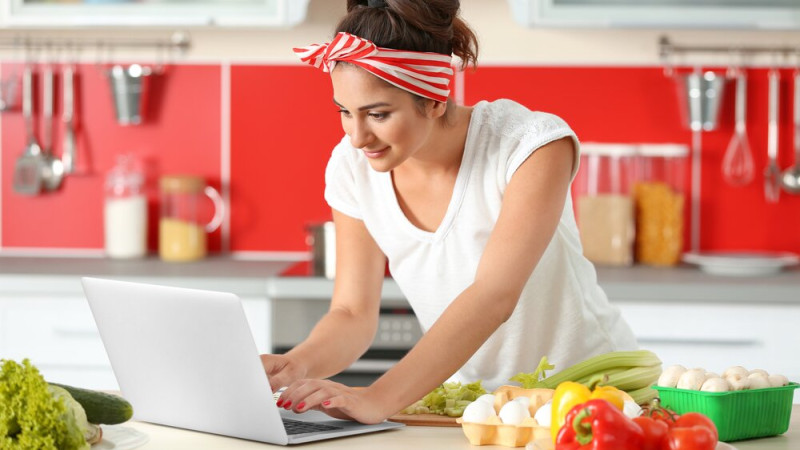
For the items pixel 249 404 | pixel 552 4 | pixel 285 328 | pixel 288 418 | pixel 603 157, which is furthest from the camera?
pixel 603 157

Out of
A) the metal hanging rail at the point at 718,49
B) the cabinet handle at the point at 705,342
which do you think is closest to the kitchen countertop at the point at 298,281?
the cabinet handle at the point at 705,342

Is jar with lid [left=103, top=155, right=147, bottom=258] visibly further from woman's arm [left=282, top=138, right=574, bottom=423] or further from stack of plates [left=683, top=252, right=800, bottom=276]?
woman's arm [left=282, top=138, right=574, bottom=423]

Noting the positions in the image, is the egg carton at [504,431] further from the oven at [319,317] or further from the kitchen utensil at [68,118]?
the kitchen utensil at [68,118]

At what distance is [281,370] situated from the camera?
161 cm

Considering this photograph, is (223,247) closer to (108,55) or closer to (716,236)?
(108,55)

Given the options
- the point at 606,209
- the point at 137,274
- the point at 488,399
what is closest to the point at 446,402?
the point at 488,399

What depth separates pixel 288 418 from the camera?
1482mm

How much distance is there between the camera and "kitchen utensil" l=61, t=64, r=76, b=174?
338cm

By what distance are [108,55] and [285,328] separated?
118cm

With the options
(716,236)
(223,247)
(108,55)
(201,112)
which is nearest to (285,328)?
(223,247)

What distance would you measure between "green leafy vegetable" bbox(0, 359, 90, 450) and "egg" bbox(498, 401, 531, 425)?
1.66 ft

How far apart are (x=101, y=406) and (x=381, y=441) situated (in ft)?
1.16

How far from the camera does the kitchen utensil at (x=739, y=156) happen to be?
327 cm

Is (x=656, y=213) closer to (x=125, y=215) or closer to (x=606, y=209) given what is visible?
(x=606, y=209)
